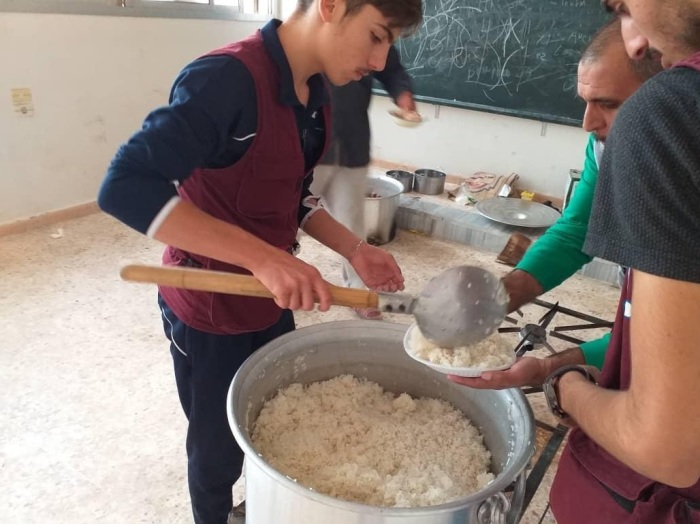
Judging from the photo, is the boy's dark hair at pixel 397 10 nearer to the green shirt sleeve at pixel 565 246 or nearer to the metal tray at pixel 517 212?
the green shirt sleeve at pixel 565 246

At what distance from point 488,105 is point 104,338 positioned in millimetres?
2754

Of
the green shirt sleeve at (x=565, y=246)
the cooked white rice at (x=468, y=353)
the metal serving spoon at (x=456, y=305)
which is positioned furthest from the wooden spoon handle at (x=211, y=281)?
the green shirt sleeve at (x=565, y=246)

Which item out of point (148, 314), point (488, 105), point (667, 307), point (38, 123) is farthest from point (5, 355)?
point (488, 105)

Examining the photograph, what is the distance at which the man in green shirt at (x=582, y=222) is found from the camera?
84cm

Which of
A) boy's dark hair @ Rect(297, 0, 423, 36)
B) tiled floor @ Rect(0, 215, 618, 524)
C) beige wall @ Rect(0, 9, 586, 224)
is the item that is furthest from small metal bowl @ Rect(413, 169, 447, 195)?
boy's dark hair @ Rect(297, 0, 423, 36)

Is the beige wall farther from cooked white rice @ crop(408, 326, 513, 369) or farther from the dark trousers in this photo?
cooked white rice @ crop(408, 326, 513, 369)

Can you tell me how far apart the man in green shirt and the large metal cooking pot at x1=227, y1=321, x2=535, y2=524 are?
0.08 metres

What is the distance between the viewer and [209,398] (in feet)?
3.39

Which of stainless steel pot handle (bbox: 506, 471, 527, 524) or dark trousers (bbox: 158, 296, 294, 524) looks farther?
dark trousers (bbox: 158, 296, 294, 524)

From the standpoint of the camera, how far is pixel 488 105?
361 centimetres

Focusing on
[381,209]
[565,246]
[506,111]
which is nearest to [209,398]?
[565,246]

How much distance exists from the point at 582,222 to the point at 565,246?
8cm

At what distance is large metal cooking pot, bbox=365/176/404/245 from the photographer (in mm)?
2914

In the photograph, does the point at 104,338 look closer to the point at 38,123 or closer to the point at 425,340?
the point at 38,123
